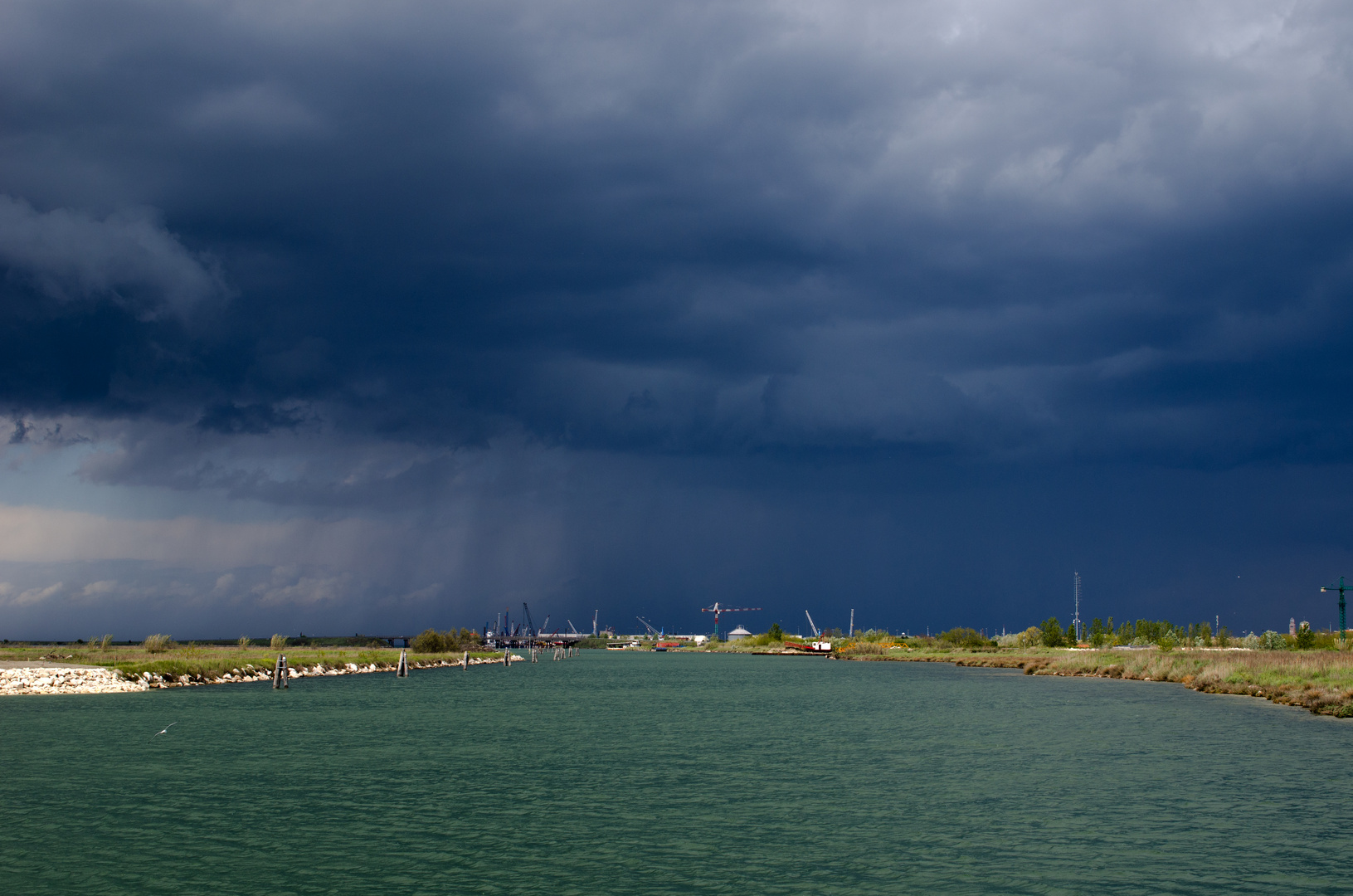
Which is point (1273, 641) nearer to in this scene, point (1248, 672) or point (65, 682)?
point (1248, 672)

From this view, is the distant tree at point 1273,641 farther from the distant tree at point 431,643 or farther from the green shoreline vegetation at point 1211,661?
the distant tree at point 431,643

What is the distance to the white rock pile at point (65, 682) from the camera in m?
62.3

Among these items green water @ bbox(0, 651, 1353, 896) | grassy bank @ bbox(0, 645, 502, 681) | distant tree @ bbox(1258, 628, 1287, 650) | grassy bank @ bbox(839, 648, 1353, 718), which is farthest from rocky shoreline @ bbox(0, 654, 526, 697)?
distant tree @ bbox(1258, 628, 1287, 650)

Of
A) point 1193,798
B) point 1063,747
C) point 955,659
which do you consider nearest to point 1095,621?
point 955,659

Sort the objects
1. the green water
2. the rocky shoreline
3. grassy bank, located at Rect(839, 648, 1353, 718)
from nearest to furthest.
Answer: the green water, grassy bank, located at Rect(839, 648, 1353, 718), the rocky shoreline

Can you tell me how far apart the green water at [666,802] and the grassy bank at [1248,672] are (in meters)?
5.57

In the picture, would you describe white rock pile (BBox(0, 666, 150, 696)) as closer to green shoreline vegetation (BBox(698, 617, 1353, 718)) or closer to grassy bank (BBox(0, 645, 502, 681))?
grassy bank (BBox(0, 645, 502, 681))

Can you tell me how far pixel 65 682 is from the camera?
64188 mm

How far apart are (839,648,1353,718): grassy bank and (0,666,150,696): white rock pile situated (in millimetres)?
72957

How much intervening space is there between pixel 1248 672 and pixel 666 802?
6274 centimetres

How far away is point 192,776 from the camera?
3014cm

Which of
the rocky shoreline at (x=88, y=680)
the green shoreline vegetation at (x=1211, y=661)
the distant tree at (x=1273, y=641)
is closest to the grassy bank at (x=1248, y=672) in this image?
the green shoreline vegetation at (x=1211, y=661)

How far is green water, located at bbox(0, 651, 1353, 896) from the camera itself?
19.1m

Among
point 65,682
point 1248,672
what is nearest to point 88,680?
point 65,682
